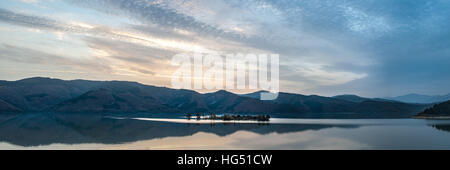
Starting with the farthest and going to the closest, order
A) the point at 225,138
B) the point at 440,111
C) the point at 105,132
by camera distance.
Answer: the point at 440,111 < the point at 105,132 < the point at 225,138

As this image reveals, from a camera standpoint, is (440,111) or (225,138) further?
(440,111)

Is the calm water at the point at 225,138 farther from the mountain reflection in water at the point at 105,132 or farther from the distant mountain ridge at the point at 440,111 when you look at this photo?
the distant mountain ridge at the point at 440,111

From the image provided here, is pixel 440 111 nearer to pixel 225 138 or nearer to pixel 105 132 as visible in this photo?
pixel 225 138

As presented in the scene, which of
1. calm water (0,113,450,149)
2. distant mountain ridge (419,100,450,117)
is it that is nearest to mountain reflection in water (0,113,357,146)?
calm water (0,113,450,149)

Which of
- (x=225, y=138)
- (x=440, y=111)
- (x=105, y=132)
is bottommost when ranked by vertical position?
(x=105, y=132)

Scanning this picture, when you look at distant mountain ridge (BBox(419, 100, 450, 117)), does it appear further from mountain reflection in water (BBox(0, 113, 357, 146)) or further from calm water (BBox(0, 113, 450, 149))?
mountain reflection in water (BBox(0, 113, 357, 146))

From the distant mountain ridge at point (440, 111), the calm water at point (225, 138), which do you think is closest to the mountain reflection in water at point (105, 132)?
the calm water at point (225, 138)

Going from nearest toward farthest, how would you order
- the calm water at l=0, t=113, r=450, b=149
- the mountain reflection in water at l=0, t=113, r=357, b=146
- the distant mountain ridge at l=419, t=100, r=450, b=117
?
the calm water at l=0, t=113, r=450, b=149
the mountain reflection in water at l=0, t=113, r=357, b=146
the distant mountain ridge at l=419, t=100, r=450, b=117

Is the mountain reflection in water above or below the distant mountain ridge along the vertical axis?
below

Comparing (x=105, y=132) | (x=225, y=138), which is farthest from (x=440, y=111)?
(x=105, y=132)

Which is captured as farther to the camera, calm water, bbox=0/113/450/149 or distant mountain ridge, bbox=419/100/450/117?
distant mountain ridge, bbox=419/100/450/117
